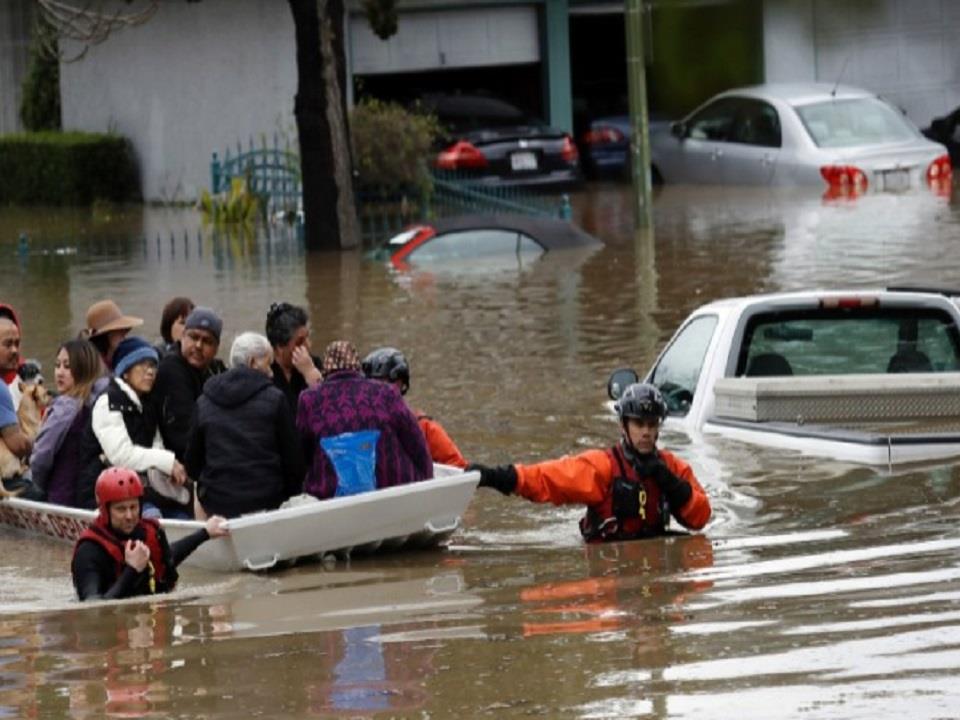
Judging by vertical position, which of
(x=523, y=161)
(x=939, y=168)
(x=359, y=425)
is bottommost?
(x=359, y=425)

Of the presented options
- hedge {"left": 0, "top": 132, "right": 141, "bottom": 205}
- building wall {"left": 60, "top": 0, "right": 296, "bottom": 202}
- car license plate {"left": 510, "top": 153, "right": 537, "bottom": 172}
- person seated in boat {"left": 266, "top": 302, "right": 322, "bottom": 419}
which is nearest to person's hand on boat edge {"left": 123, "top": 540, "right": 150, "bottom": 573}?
person seated in boat {"left": 266, "top": 302, "right": 322, "bottom": 419}

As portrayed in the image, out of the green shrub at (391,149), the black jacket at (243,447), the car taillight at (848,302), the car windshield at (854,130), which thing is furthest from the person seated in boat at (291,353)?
the green shrub at (391,149)

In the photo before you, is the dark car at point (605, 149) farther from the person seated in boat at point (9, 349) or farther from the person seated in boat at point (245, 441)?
the person seated in boat at point (245, 441)

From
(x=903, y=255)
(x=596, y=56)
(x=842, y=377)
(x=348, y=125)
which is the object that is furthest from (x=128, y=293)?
(x=596, y=56)

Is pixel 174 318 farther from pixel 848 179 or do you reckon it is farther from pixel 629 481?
pixel 848 179

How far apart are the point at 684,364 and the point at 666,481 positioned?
3.11m

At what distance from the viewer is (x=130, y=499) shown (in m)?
8.70

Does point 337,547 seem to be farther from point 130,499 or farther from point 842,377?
point 842,377

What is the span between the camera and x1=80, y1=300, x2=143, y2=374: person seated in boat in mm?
11516

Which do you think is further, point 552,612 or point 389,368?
point 389,368

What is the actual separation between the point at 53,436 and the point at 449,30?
25.0 metres

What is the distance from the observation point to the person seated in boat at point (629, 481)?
8930mm

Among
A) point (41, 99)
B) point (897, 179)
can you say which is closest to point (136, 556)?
point (897, 179)

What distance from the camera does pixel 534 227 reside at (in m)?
26.0
